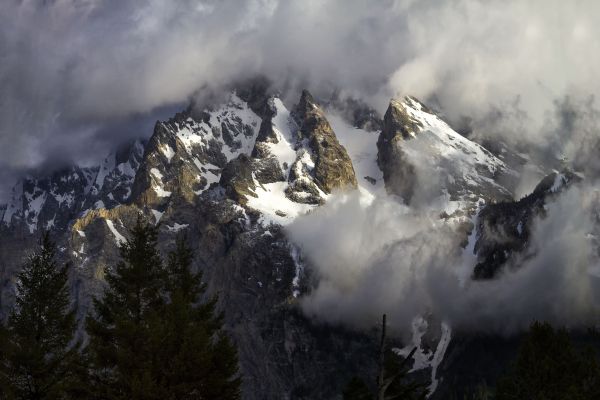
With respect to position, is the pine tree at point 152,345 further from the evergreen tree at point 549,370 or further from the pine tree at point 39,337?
the evergreen tree at point 549,370

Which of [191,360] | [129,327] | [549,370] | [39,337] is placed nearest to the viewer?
[191,360]

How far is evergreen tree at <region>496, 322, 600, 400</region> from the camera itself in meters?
53.6

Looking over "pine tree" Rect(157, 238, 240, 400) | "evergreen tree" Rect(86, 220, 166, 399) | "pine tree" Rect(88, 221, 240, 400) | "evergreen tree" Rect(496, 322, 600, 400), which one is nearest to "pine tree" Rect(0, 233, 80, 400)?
"evergreen tree" Rect(86, 220, 166, 399)

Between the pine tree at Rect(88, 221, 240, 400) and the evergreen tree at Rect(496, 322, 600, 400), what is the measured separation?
2343 cm

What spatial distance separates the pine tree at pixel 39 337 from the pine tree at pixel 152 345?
2.61 meters

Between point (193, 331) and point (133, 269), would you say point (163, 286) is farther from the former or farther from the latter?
point (193, 331)

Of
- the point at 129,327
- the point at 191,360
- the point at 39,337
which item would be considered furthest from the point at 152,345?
the point at 39,337

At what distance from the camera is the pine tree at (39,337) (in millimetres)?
43094

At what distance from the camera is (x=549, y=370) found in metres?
53.9

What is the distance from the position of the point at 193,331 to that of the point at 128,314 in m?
8.42

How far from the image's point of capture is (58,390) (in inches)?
1561

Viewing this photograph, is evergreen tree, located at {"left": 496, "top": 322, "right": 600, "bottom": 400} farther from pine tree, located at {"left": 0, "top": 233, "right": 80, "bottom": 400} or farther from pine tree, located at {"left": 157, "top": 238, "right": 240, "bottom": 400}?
Answer: pine tree, located at {"left": 0, "top": 233, "right": 80, "bottom": 400}

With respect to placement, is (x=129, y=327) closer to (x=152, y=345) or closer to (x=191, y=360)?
(x=152, y=345)

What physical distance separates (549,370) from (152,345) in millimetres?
30450
